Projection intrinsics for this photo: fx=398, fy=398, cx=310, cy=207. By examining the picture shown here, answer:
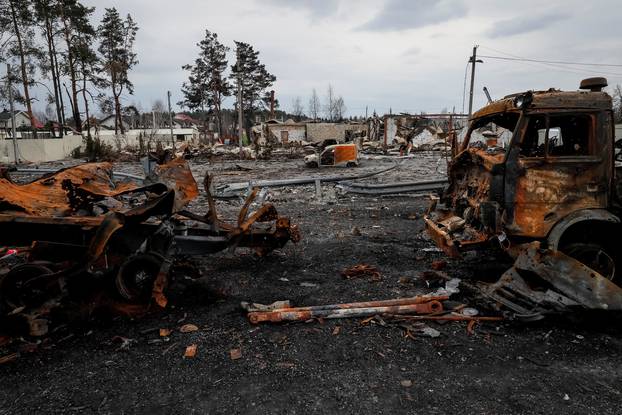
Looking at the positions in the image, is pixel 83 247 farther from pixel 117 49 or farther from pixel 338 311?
pixel 117 49

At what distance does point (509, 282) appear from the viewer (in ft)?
12.8

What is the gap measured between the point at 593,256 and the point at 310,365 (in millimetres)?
3244

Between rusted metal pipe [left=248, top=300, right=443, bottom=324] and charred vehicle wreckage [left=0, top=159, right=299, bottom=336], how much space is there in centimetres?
105

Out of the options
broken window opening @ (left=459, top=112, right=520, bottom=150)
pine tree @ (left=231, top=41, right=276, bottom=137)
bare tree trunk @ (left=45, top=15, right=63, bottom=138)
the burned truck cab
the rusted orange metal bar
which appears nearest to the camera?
the rusted orange metal bar

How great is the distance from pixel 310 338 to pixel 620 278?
3.63m

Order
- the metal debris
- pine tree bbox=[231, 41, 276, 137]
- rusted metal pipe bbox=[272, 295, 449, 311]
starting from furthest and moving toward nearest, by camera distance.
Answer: pine tree bbox=[231, 41, 276, 137] < the metal debris < rusted metal pipe bbox=[272, 295, 449, 311]

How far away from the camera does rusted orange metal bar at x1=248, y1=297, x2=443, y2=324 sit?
12.3ft

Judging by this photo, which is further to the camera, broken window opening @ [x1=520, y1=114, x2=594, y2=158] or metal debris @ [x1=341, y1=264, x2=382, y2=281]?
metal debris @ [x1=341, y1=264, x2=382, y2=281]

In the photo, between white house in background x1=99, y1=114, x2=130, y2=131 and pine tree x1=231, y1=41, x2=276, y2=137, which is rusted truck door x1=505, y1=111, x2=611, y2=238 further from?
white house in background x1=99, y1=114, x2=130, y2=131

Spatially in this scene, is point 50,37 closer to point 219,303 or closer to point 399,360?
point 219,303

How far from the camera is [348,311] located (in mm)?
3834

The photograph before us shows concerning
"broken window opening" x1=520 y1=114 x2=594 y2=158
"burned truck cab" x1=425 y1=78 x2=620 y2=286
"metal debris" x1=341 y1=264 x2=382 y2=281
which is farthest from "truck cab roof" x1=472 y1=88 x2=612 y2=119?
"metal debris" x1=341 y1=264 x2=382 y2=281

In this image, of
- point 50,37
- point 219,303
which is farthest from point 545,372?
point 50,37

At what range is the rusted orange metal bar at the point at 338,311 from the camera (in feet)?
12.3
